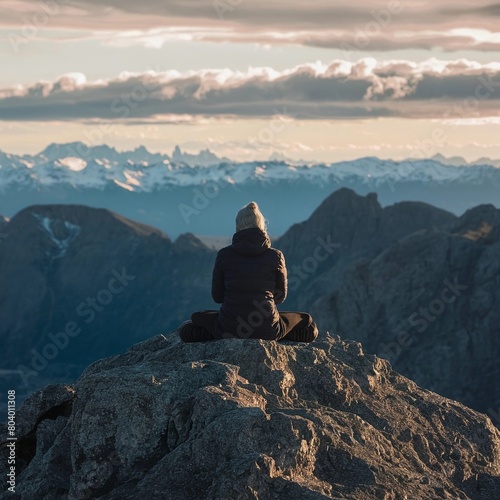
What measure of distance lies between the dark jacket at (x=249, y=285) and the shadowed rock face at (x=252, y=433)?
0.60 meters

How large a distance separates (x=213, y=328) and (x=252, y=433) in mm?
5858

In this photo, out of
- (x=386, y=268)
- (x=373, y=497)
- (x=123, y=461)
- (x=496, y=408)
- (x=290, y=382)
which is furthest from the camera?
(x=386, y=268)

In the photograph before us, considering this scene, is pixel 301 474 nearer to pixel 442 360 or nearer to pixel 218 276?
pixel 218 276

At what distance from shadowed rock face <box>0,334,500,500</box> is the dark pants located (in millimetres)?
491

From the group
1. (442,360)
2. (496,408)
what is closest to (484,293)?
(442,360)

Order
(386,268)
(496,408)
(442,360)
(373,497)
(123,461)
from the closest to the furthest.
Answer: (373,497) < (123,461) < (496,408) < (442,360) < (386,268)

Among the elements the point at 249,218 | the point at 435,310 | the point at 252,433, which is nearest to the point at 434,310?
the point at 435,310

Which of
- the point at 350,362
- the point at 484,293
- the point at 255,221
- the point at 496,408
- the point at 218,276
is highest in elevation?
the point at 255,221

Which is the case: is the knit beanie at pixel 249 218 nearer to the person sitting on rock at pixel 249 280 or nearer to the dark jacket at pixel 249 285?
the person sitting on rock at pixel 249 280

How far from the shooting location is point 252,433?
14891 millimetres

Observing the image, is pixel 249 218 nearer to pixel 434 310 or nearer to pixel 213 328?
pixel 213 328

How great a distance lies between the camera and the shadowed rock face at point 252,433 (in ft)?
48.3

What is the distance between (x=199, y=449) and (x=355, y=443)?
9.54 feet

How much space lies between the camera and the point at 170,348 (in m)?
20.7
